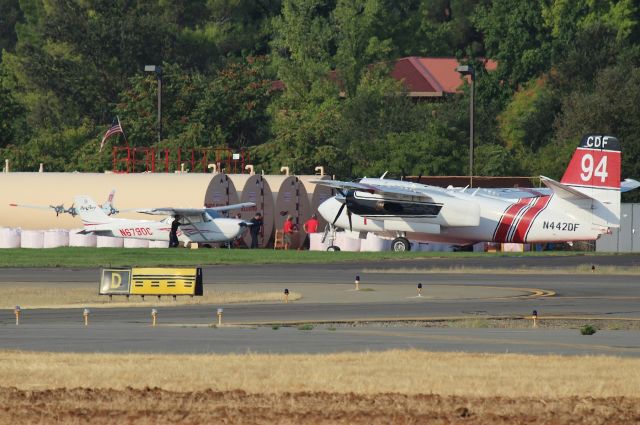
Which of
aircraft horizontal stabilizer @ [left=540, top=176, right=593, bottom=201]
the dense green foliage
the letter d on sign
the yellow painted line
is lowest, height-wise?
the yellow painted line

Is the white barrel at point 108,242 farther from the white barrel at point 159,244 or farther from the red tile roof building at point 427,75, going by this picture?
the red tile roof building at point 427,75

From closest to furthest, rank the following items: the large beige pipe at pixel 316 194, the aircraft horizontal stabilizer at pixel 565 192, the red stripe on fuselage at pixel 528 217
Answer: the aircraft horizontal stabilizer at pixel 565 192, the red stripe on fuselage at pixel 528 217, the large beige pipe at pixel 316 194

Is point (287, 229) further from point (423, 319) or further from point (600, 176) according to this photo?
point (423, 319)

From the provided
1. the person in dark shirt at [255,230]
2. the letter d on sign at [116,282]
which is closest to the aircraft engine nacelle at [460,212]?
the person in dark shirt at [255,230]

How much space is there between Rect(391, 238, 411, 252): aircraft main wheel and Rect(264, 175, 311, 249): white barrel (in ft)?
25.1

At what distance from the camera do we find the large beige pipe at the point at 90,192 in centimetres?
7044

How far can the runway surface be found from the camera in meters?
25.1

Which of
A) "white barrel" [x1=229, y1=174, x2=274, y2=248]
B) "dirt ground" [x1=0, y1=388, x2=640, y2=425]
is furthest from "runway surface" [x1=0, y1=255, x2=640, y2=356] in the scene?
"white barrel" [x1=229, y1=174, x2=274, y2=248]

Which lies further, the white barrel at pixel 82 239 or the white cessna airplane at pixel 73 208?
the white cessna airplane at pixel 73 208

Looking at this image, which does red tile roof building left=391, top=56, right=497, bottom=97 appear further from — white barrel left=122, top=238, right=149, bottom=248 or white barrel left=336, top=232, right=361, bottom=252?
white barrel left=336, top=232, right=361, bottom=252

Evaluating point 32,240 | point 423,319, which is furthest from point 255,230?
point 423,319

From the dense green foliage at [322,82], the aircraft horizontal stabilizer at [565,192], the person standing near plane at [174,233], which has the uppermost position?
the dense green foliage at [322,82]

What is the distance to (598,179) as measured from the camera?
57.4 metres

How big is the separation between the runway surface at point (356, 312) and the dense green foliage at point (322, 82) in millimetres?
36156
